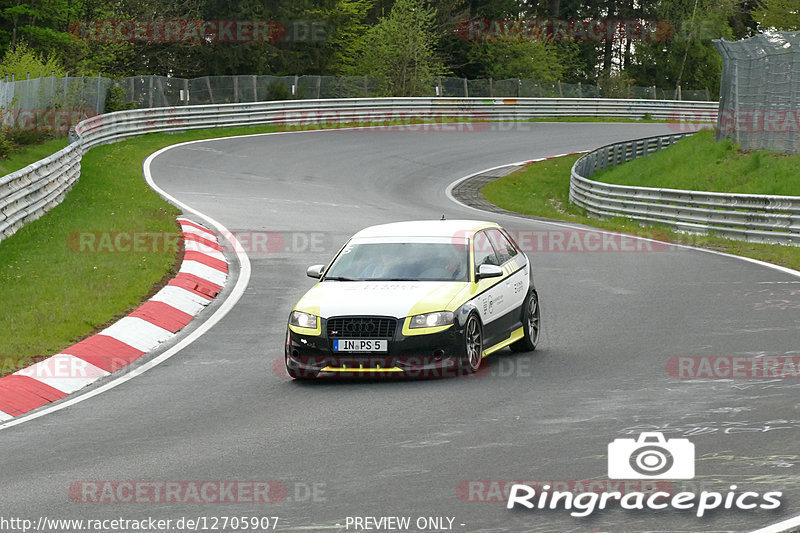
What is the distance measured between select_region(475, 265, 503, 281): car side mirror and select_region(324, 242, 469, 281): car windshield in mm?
147

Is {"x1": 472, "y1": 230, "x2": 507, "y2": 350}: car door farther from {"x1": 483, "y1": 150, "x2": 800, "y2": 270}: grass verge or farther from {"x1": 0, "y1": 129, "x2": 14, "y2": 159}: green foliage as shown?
{"x1": 0, "y1": 129, "x2": 14, "y2": 159}: green foliage

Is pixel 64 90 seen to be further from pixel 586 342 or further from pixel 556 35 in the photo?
pixel 556 35

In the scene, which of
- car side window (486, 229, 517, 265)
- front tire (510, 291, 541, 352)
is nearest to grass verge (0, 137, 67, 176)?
car side window (486, 229, 517, 265)

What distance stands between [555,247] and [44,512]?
1542cm

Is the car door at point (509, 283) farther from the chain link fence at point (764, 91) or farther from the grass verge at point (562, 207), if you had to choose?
the chain link fence at point (764, 91)

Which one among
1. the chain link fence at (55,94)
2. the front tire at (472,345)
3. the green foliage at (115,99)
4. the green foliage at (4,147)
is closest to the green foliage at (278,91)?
the green foliage at (115,99)

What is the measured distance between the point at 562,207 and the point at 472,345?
950 inches

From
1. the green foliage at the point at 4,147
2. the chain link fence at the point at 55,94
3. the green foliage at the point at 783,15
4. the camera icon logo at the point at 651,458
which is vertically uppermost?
the green foliage at the point at 783,15

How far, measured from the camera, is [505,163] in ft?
143

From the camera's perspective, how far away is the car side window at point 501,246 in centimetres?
1298

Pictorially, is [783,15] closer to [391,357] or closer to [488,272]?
[488,272]

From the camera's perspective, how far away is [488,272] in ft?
39.0

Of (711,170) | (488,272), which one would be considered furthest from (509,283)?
(711,170)

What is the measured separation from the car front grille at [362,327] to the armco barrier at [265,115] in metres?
9.91
